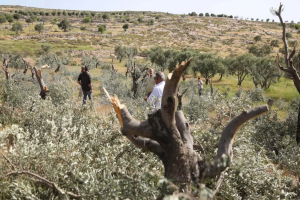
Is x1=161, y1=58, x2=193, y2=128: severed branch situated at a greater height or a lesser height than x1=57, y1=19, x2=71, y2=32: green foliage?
lesser

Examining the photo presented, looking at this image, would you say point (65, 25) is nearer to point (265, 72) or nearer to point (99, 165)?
point (265, 72)

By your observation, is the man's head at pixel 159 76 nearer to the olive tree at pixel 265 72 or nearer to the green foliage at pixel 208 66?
the olive tree at pixel 265 72

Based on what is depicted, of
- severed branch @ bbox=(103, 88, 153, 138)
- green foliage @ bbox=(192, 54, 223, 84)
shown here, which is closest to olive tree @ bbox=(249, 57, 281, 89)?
green foliage @ bbox=(192, 54, 223, 84)

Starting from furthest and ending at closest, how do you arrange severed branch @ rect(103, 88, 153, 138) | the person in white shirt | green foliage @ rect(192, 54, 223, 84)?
green foliage @ rect(192, 54, 223, 84) < the person in white shirt < severed branch @ rect(103, 88, 153, 138)

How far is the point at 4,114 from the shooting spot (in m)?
7.65

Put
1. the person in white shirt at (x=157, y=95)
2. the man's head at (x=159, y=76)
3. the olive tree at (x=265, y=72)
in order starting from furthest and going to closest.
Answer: the olive tree at (x=265, y=72), the man's head at (x=159, y=76), the person in white shirt at (x=157, y=95)

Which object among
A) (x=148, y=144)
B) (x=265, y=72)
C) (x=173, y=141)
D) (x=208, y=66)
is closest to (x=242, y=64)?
(x=208, y=66)

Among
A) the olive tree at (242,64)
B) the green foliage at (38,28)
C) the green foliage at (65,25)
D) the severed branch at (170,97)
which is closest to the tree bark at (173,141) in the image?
the severed branch at (170,97)

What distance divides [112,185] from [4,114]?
6424 mm

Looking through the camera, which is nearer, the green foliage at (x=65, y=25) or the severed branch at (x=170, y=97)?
the severed branch at (x=170, y=97)

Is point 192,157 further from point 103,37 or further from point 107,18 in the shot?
point 107,18

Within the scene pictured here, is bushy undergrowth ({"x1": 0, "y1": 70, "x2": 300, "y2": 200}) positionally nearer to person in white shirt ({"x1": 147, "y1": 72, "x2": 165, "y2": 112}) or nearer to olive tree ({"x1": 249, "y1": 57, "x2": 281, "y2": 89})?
person in white shirt ({"x1": 147, "y1": 72, "x2": 165, "y2": 112})

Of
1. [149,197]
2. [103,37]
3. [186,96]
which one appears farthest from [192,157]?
[103,37]

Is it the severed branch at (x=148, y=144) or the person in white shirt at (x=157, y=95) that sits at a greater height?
the person in white shirt at (x=157, y=95)
